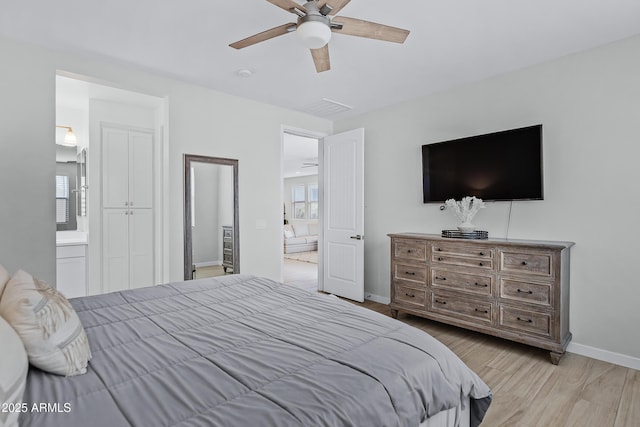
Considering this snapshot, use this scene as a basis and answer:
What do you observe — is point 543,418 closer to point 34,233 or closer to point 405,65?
point 405,65

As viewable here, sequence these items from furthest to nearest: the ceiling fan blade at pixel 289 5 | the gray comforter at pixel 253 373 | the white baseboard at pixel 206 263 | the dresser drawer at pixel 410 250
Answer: the white baseboard at pixel 206 263 < the dresser drawer at pixel 410 250 < the ceiling fan blade at pixel 289 5 < the gray comforter at pixel 253 373

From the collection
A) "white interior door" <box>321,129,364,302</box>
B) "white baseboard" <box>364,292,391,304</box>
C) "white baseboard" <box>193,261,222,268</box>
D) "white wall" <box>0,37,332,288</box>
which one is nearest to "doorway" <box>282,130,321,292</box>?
"white interior door" <box>321,129,364,302</box>

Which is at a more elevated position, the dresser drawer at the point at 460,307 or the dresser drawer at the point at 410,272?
the dresser drawer at the point at 410,272

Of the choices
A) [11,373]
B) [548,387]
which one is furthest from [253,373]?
[548,387]

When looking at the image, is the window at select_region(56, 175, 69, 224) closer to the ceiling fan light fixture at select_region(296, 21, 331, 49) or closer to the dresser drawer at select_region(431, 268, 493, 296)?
the ceiling fan light fixture at select_region(296, 21, 331, 49)

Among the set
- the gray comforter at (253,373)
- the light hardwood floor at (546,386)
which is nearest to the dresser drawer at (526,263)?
the light hardwood floor at (546,386)

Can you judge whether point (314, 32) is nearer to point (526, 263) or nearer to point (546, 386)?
point (526, 263)

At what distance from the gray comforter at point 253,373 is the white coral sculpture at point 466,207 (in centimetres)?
199

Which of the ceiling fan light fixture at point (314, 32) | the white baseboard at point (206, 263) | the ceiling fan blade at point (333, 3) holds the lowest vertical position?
the white baseboard at point (206, 263)

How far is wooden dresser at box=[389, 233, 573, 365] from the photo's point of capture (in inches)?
103

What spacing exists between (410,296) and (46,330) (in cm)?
312

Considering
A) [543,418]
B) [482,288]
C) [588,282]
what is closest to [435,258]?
[482,288]

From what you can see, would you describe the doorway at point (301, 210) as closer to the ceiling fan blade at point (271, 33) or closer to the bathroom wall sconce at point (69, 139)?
the ceiling fan blade at point (271, 33)

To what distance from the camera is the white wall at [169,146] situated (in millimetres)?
2613
